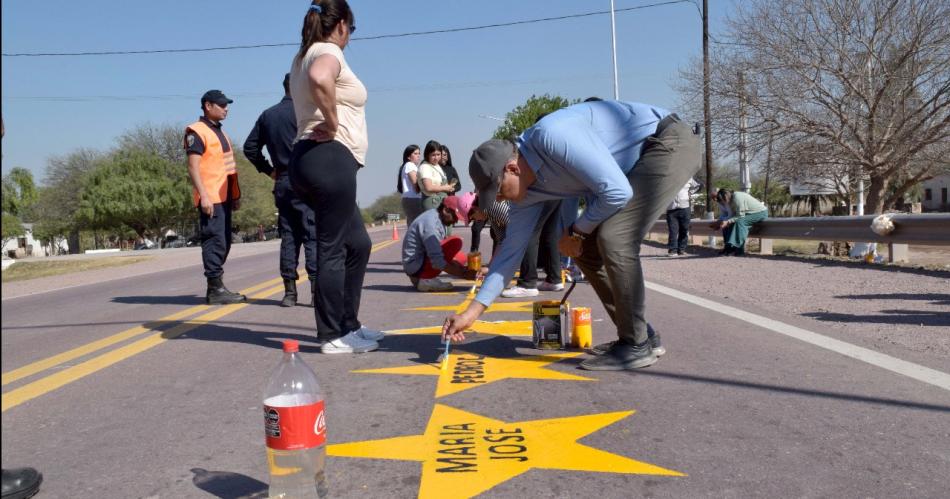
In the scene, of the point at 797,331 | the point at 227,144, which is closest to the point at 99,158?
the point at 227,144

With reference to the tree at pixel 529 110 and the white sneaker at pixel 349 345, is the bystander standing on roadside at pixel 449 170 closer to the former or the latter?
the white sneaker at pixel 349 345

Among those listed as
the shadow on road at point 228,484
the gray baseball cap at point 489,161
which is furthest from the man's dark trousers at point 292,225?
the shadow on road at point 228,484

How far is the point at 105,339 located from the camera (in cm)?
580

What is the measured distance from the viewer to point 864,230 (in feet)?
35.3

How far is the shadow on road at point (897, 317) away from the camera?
5404mm

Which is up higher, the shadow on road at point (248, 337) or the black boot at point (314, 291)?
the black boot at point (314, 291)

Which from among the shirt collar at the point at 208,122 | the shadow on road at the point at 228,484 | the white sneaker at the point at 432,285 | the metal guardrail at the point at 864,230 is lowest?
the shadow on road at the point at 228,484

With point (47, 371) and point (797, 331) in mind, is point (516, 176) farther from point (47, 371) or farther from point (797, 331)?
point (47, 371)

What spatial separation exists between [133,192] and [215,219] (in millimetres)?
63483

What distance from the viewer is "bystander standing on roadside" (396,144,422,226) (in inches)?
417

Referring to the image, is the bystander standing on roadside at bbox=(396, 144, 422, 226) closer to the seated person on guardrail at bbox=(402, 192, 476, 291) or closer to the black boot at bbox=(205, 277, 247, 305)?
the seated person on guardrail at bbox=(402, 192, 476, 291)

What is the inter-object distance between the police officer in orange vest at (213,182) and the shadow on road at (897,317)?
5380 millimetres

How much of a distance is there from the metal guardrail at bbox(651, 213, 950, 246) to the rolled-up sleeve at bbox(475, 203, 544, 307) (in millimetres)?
6784

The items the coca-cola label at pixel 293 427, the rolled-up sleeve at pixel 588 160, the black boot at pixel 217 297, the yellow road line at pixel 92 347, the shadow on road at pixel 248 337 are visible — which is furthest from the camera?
the black boot at pixel 217 297
